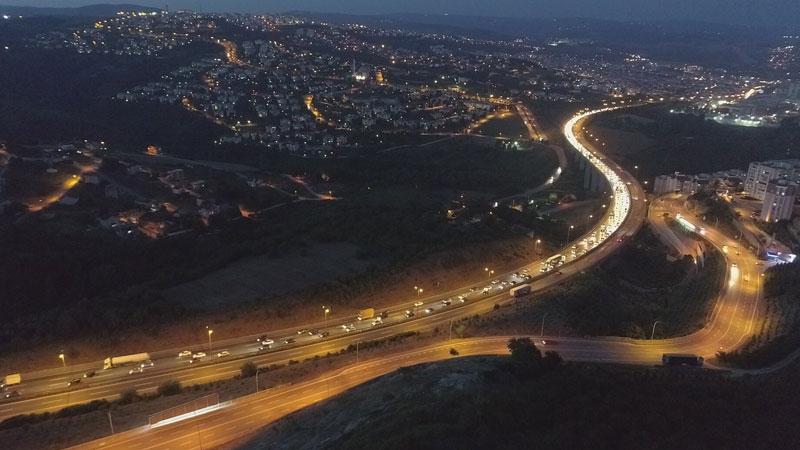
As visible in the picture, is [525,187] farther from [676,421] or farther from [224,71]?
[224,71]

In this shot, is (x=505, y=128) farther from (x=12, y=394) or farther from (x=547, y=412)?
(x=12, y=394)

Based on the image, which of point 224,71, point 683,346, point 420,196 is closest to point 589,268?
point 683,346

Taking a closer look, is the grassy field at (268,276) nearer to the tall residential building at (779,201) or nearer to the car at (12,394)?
the car at (12,394)

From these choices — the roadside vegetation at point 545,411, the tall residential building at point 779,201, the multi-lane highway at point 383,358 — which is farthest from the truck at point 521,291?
the tall residential building at point 779,201

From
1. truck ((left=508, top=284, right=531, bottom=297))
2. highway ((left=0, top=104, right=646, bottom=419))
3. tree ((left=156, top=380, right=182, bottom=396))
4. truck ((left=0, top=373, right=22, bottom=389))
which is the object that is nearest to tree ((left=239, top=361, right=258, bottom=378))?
highway ((left=0, top=104, right=646, bottom=419))

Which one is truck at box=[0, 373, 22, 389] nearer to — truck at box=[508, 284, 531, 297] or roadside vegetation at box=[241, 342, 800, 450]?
roadside vegetation at box=[241, 342, 800, 450]

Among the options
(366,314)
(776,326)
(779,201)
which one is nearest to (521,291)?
(366,314)
